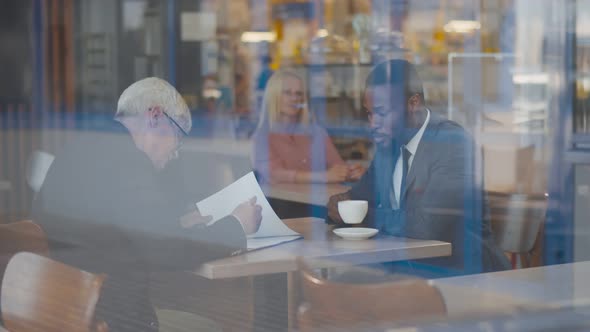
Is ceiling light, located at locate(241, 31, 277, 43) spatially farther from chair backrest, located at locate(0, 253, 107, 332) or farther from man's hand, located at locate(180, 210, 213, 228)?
chair backrest, located at locate(0, 253, 107, 332)

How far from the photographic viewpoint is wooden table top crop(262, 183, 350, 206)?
9.81 ft

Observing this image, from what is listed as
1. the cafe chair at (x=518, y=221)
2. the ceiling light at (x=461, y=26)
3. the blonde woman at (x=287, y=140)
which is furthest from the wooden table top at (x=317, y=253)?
the ceiling light at (x=461, y=26)

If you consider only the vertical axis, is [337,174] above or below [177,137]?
below

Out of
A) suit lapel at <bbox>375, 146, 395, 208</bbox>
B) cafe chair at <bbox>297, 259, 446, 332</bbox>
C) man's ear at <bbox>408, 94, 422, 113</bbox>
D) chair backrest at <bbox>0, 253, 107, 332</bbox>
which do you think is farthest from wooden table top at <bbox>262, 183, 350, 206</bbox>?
cafe chair at <bbox>297, 259, 446, 332</bbox>

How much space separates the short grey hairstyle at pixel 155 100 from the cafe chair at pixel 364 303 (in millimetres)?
965

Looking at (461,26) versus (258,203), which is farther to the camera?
(461,26)

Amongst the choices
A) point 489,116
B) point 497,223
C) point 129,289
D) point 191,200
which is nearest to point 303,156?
point 489,116

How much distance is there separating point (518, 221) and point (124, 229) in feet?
5.23

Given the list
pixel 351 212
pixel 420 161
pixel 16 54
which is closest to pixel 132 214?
pixel 351 212

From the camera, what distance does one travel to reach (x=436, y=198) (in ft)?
7.20

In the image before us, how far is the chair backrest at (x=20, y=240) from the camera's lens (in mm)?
1473

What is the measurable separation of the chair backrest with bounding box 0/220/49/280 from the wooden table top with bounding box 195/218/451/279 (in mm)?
260

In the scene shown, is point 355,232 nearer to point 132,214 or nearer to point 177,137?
point 177,137

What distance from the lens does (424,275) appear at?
91cm
